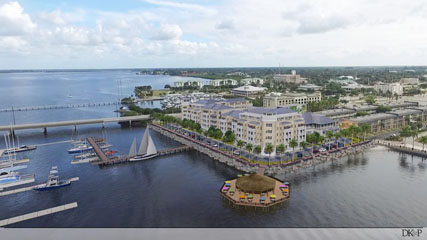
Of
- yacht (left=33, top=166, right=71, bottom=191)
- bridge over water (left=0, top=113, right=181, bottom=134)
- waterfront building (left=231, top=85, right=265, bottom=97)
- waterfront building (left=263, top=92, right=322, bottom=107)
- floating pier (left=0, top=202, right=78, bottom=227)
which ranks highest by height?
waterfront building (left=231, top=85, right=265, bottom=97)

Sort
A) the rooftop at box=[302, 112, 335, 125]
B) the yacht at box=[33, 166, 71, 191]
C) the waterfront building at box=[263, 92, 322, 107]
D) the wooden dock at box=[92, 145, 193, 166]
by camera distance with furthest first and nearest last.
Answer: the waterfront building at box=[263, 92, 322, 107]
the rooftop at box=[302, 112, 335, 125]
the wooden dock at box=[92, 145, 193, 166]
the yacht at box=[33, 166, 71, 191]

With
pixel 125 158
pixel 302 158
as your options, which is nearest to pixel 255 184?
pixel 302 158

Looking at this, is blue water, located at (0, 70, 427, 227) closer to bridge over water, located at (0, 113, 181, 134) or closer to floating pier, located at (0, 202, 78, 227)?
floating pier, located at (0, 202, 78, 227)

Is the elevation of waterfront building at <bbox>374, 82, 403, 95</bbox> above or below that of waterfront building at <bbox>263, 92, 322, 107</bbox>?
above

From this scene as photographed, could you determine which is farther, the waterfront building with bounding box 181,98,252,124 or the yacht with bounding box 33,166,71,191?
the waterfront building with bounding box 181,98,252,124

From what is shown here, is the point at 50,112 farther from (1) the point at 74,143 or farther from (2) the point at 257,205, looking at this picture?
(2) the point at 257,205

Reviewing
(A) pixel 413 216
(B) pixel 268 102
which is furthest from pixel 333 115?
(A) pixel 413 216

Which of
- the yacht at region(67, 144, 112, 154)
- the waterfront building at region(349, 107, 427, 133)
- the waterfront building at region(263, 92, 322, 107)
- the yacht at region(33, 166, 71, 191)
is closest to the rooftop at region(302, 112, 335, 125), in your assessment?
the waterfront building at region(349, 107, 427, 133)

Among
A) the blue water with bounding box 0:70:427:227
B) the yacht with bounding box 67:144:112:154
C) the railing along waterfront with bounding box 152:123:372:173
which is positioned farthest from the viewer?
the yacht with bounding box 67:144:112:154
